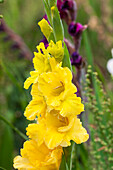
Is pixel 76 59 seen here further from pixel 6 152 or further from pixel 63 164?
pixel 6 152

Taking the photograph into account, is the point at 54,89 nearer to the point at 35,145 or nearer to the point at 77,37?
the point at 35,145

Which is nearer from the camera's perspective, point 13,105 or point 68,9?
point 68,9

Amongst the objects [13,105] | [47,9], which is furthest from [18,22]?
[47,9]

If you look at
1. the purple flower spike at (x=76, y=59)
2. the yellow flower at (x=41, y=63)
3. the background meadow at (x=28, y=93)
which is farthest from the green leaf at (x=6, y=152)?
the yellow flower at (x=41, y=63)

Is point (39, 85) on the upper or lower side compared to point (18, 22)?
lower

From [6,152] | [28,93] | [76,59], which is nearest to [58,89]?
[76,59]

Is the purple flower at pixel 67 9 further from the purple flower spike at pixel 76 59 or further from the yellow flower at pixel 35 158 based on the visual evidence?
the yellow flower at pixel 35 158
